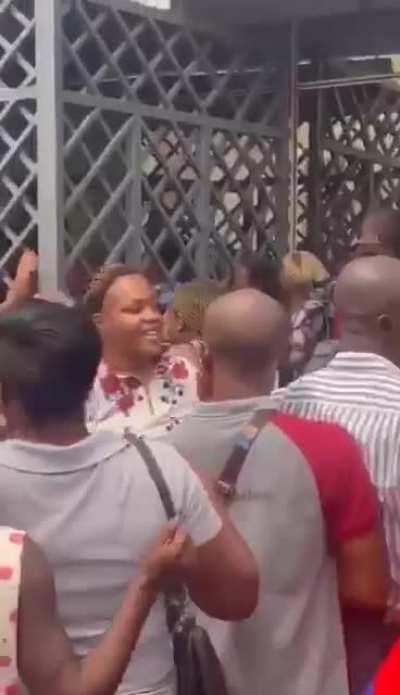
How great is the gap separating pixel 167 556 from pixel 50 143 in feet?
15.1

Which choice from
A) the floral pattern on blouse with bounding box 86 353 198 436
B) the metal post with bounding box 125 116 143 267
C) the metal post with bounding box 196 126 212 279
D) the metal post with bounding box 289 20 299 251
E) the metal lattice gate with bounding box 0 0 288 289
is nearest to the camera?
the floral pattern on blouse with bounding box 86 353 198 436

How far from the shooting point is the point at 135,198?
7.30 meters

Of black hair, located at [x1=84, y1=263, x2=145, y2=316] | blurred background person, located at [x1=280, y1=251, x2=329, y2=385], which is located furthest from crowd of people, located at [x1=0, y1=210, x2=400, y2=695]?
blurred background person, located at [x1=280, y1=251, x2=329, y2=385]

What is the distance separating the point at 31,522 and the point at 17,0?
16.6 feet

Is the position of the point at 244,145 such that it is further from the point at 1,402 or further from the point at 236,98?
the point at 1,402

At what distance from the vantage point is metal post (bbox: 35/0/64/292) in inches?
253

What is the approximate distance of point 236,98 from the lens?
8.43m

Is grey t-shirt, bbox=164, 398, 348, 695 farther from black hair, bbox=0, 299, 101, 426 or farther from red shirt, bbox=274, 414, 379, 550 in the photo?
black hair, bbox=0, 299, 101, 426

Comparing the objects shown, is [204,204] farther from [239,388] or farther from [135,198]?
[239,388]

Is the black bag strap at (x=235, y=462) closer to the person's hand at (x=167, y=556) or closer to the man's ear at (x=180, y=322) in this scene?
the person's hand at (x=167, y=556)

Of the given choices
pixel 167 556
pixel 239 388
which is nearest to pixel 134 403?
pixel 239 388

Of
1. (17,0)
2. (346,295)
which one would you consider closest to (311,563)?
(346,295)

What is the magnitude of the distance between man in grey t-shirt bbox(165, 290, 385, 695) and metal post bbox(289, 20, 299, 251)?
20.1ft

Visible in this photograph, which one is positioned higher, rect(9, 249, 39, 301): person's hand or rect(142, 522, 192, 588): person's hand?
rect(9, 249, 39, 301): person's hand
